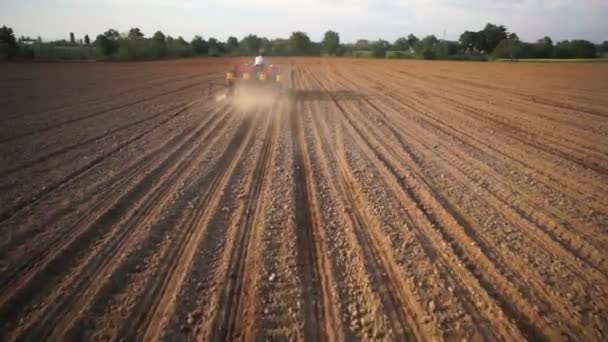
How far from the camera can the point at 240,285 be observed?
280 centimetres

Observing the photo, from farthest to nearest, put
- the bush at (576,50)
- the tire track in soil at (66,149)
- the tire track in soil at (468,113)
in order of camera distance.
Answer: the bush at (576,50) < the tire track in soil at (468,113) < the tire track in soil at (66,149)

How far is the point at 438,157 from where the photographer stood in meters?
6.07

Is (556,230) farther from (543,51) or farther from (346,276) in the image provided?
(543,51)

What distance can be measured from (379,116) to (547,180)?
5.12 meters

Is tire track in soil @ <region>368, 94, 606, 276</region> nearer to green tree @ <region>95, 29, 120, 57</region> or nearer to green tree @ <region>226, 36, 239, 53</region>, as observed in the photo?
green tree @ <region>95, 29, 120, 57</region>

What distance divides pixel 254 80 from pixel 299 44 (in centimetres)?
8536

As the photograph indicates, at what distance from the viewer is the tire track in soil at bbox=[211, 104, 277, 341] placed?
2377mm

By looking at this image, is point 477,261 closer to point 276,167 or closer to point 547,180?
point 547,180

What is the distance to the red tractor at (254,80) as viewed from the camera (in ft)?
37.7

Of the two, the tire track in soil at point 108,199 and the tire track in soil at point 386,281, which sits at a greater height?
the tire track in soil at point 108,199

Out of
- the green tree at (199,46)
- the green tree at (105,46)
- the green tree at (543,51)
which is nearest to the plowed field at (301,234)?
the green tree at (105,46)

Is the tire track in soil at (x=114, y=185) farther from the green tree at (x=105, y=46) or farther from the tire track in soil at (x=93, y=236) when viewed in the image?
the green tree at (x=105, y=46)

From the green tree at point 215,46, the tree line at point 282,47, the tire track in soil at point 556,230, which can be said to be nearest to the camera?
the tire track in soil at point 556,230

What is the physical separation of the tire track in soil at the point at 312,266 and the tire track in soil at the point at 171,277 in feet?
3.57
